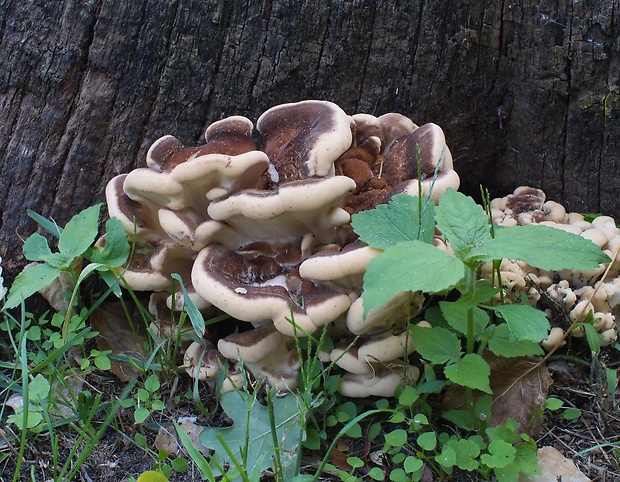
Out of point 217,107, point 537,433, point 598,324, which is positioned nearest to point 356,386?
point 537,433

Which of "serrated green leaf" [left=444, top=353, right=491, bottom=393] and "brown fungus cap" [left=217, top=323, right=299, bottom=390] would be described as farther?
"brown fungus cap" [left=217, top=323, right=299, bottom=390]

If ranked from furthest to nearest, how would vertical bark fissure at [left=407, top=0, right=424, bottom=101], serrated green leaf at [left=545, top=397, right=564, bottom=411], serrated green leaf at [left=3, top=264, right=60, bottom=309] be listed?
vertical bark fissure at [left=407, top=0, right=424, bottom=101] < serrated green leaf at [left=3, top=264, right=60, bottom=309] < serrated green leaf at [left=545, top=397, right=564, bottom=411]

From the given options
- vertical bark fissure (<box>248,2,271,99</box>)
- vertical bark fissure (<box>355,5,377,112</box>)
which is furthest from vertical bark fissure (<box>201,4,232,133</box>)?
vertical bark fissure (<box>355,5,377,112</box>)

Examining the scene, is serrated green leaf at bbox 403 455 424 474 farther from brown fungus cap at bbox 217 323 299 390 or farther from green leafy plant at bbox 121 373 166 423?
green leafy plant at bbox 121 373 166 423

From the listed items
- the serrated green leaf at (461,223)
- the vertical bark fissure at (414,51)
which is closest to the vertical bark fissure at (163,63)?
the vertical bark fissure at (414,51)

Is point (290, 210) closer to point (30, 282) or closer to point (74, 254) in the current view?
point (74, 254)

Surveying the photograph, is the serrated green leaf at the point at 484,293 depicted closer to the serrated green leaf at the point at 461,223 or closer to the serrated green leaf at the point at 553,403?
the serrated green leaf at the point at 461,223
